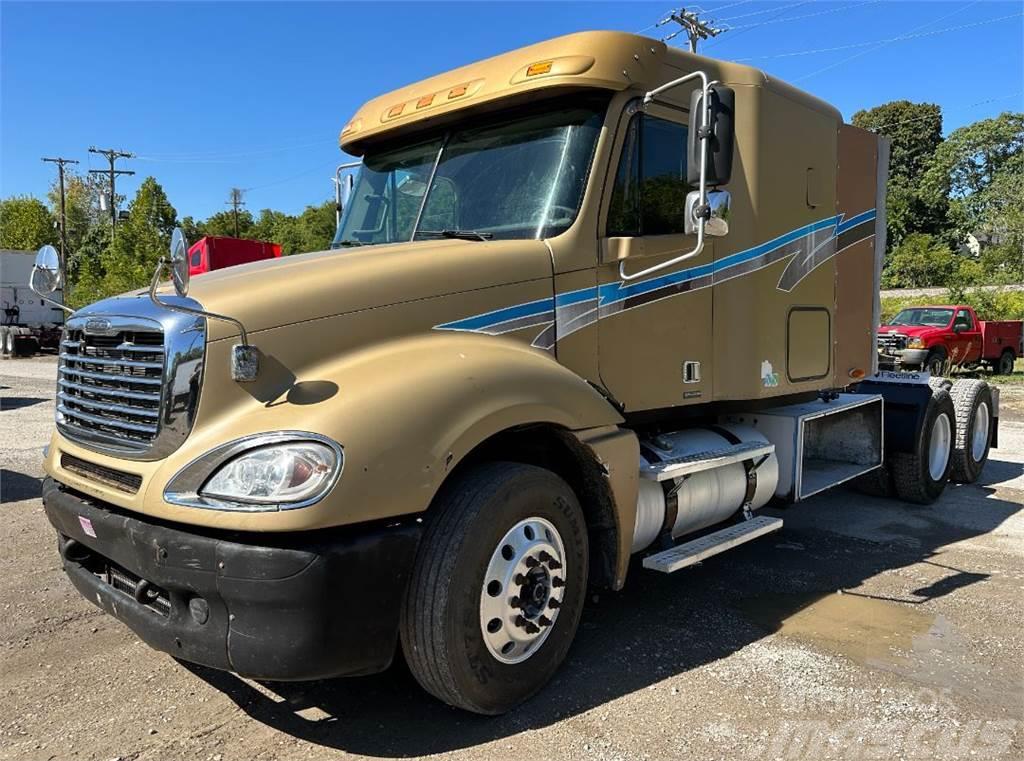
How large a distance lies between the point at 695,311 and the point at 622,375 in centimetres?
73

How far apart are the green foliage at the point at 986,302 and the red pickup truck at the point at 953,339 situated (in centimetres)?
360

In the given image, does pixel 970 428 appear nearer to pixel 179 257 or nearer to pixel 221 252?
pixel 179 257

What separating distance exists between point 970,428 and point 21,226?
59808mm

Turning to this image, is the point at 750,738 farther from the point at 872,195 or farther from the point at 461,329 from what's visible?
the point at 872,195

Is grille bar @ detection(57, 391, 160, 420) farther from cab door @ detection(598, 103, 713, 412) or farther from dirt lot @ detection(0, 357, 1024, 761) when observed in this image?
cab door @ detection(598, 103, 713, 412)

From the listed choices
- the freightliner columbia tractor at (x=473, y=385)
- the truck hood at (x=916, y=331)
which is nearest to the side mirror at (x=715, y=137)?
the freightliner columbia tractor at (x=473, y=385)

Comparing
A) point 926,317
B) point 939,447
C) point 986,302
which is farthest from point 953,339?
point 939,447

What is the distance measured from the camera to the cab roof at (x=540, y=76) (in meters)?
3.90

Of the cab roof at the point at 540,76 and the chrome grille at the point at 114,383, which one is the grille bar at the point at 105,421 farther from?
the cab roof at the point at 540,76

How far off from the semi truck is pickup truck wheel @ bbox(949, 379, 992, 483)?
98.6 feet

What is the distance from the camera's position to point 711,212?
392cm

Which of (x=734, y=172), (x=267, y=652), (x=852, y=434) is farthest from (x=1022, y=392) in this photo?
(x=267, y=652)

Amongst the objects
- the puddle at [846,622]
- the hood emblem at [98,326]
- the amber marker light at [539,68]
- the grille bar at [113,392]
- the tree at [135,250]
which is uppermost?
the tree at [135,250]

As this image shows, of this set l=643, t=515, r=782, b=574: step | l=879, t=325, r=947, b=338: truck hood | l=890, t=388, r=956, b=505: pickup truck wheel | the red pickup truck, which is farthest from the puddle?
l=879, t=325, r=947, b=338: truck hood
